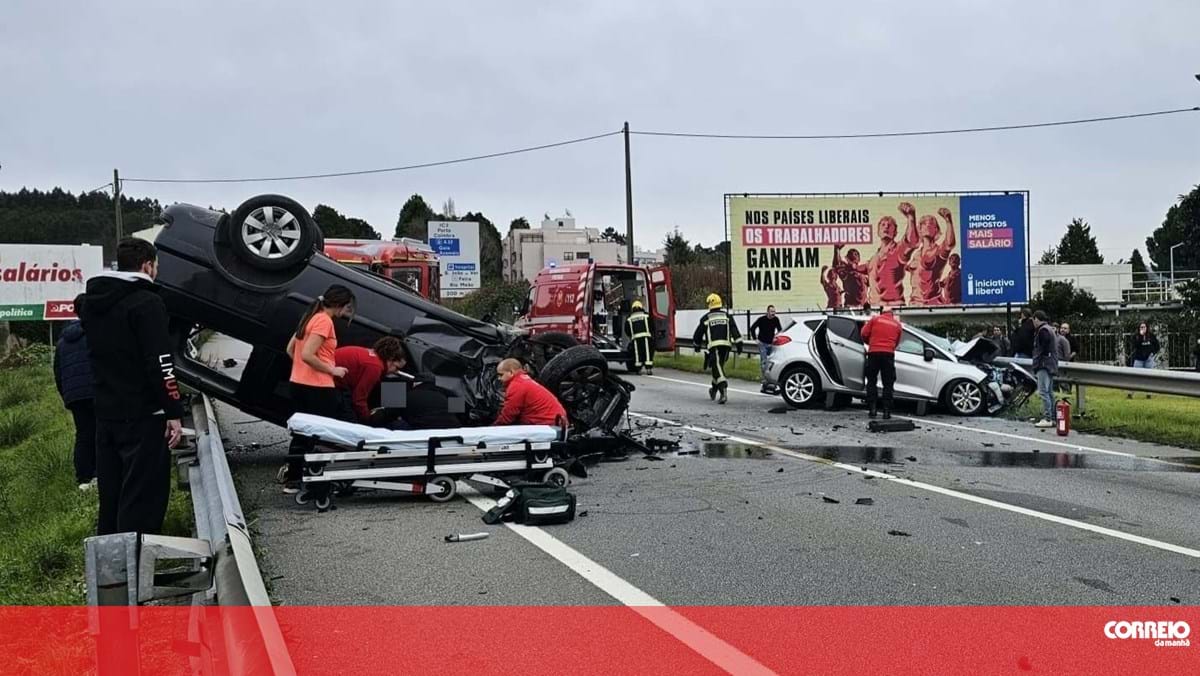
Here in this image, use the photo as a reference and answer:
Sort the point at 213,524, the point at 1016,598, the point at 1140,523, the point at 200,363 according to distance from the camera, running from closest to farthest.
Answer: the point at 213,524
the point at 1016,598
the point at 1140,523
the point at 200,363

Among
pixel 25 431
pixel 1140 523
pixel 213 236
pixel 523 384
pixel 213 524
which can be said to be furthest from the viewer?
pixel 25 431

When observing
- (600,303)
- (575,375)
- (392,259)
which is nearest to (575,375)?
(575,375)

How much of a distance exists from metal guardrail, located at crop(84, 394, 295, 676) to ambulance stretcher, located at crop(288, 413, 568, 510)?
95.2 inches

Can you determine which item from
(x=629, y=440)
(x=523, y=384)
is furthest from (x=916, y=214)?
(x=523, y=384)

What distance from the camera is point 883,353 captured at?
41.9 ft

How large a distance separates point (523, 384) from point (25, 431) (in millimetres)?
10390

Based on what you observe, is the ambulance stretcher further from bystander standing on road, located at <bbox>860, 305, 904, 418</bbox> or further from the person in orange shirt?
bystander standing on road, located at <bbox>860, 305, 904, 418</bbox>

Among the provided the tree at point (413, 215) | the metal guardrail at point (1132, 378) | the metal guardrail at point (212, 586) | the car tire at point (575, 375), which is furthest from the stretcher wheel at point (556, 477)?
the tree at point (413, 215)

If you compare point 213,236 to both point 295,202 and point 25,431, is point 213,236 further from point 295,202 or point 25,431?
point 25,431

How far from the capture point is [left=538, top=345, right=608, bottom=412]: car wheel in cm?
898

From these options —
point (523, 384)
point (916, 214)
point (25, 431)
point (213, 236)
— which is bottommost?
point (25, 431)

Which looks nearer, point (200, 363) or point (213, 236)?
point (213, 236)

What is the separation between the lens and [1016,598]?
16.0 feet

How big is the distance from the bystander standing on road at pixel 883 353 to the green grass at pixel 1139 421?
7.46 feet
